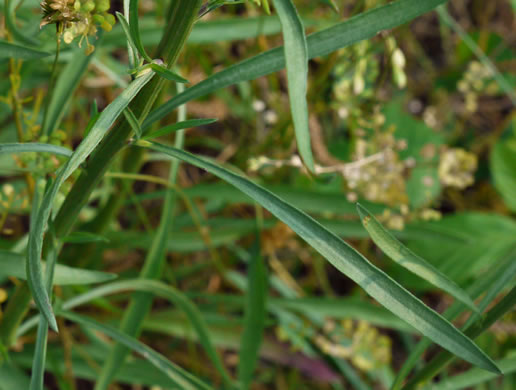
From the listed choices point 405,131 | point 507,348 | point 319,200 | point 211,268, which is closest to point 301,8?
point 405,131

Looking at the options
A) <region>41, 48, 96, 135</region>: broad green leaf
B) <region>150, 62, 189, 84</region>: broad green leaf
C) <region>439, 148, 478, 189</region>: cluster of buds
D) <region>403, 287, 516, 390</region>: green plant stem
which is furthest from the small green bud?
<region>439, 148, 478, 189</region>: cluster of buds

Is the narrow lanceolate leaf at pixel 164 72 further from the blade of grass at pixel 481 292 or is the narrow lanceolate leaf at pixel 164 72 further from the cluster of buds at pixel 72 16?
the blade of grass at pixel 481 292

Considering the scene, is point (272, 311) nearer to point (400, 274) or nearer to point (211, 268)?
point (211, 268)

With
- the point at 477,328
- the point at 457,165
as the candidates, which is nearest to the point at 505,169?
the point at 457,165

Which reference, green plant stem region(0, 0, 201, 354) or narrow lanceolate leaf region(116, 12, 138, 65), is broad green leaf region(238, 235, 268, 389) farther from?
narrow lanceolate leaf region(116, 12, 138, 65)

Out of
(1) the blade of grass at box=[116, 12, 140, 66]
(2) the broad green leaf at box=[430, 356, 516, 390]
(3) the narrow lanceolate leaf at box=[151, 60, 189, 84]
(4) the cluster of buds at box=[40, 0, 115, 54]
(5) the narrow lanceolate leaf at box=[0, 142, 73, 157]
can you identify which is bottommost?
(2) the broad green leaf at box=[430, 356, 516, 390]

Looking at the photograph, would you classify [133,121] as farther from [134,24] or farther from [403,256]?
[403,256]
